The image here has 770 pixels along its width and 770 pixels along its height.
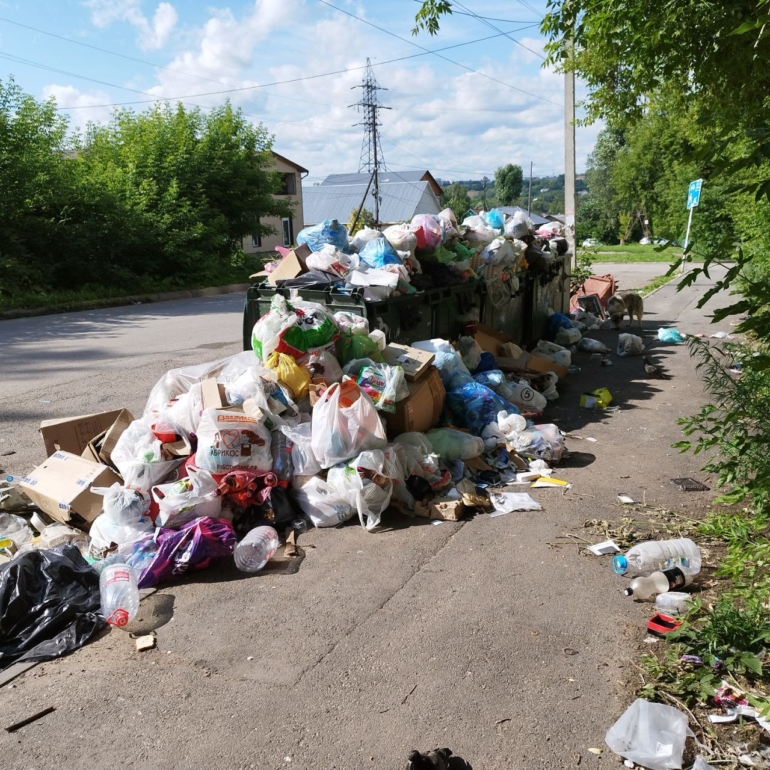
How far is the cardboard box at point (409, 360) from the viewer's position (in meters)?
5.95

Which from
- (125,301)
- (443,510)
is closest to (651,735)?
(443,510)

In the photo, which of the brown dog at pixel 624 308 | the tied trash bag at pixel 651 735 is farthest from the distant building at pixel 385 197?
the tied trash bag at pixel 651 735

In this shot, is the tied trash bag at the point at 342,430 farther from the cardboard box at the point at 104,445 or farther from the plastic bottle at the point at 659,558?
the plastic bottle at the point at 659,558

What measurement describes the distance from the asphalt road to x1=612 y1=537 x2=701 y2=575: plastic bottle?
12 centimetres

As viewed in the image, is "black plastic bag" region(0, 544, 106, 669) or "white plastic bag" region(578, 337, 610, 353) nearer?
"black plastic bag" region(0, 544, 106, 669)

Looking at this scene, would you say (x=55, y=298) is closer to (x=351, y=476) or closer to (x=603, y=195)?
(x=351, y=476)

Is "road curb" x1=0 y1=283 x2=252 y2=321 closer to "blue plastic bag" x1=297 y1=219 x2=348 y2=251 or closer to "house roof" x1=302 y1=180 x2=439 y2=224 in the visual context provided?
"blue plastic bag" x1=297 y1=219 x2=348 y2=251

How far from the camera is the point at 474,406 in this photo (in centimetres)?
637

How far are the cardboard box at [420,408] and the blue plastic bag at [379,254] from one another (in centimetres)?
127

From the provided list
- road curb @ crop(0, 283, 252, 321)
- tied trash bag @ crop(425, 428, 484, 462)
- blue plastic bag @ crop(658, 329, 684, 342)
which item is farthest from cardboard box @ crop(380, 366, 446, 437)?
road curb @ crop(0, 283, 252, 321)

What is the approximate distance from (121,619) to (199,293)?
18.3m

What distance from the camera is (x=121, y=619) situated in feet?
12.0

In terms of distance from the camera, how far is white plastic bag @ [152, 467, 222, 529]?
4.43 metres

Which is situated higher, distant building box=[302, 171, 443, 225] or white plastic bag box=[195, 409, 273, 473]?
distant building box=[302, 171, 443, 225]
